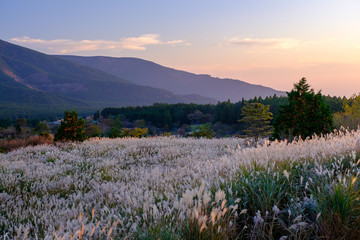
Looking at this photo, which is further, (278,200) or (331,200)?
(278,200)

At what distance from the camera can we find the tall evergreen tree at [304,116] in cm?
1157

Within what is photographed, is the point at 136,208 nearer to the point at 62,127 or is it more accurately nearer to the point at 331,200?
the point at 331,200

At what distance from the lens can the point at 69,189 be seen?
19.9 feet

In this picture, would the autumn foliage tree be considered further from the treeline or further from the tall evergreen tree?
the treeline

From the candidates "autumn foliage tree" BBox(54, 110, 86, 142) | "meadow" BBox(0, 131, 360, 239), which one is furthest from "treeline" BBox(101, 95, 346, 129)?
"meadow" BBox(0, 131, 360, 239)

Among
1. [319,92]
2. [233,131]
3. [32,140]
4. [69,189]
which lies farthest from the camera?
[233,131]

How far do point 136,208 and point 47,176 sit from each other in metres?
4.31

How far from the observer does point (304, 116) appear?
38.5ft

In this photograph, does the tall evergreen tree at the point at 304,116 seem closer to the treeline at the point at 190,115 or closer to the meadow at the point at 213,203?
the meadow at the point at 213,203

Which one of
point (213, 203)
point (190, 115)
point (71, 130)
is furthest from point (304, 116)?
point (190, 115)

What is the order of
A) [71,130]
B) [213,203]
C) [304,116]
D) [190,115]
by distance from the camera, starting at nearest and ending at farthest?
1. [213,203]
2. [304,116]
3. [71,130]
4. [190,115]

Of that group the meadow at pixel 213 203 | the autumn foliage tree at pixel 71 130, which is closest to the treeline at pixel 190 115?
the autumn foliage tree at pixel 71 130

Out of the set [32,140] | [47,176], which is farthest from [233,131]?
[47,176]

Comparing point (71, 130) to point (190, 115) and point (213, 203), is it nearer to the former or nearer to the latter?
point (213, 203)
